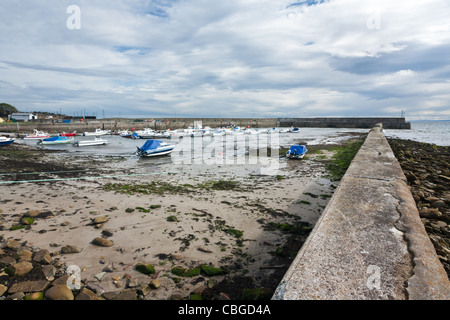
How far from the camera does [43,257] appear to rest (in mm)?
4441

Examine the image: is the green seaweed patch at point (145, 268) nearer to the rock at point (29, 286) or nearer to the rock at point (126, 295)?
the rock at point (126, 295)

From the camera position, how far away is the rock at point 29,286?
357 centimetres

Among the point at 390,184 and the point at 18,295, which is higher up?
the point at 390,184

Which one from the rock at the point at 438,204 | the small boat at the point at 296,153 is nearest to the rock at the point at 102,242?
the rock at the point at 438,204

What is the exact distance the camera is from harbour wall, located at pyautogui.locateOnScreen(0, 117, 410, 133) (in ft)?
164

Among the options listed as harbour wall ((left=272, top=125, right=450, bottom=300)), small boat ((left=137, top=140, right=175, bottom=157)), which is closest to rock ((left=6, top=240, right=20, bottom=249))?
harbour wall ((left=272, top=125, right=450, bottom=300))

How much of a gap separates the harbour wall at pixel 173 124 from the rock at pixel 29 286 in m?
54.7

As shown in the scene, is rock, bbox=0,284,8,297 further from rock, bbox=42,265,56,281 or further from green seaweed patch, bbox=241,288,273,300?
green seaweed patch, bbox=241,288,273,300

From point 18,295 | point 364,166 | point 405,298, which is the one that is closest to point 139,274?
point 18,295

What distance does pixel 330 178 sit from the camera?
10914 millimetres

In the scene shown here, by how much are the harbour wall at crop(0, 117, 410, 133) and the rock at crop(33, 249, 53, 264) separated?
176 feet
